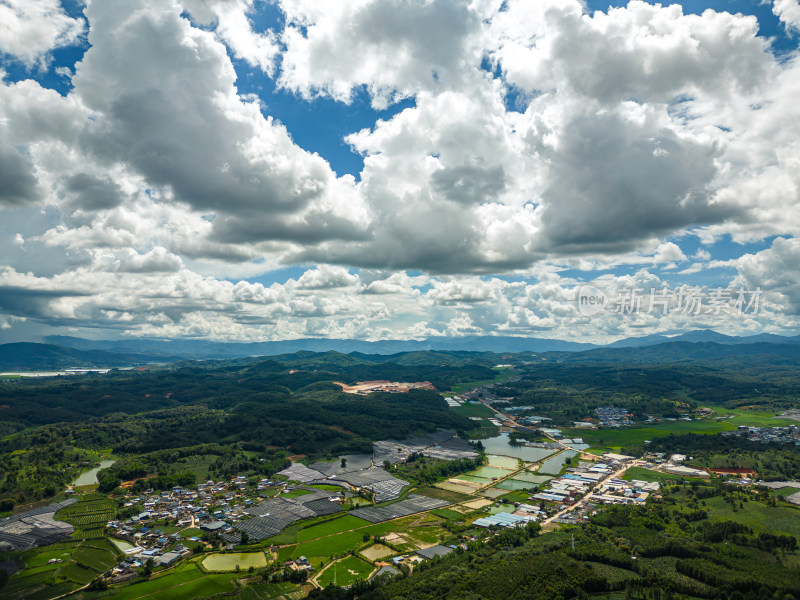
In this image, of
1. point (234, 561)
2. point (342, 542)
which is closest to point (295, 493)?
point (342, 542)

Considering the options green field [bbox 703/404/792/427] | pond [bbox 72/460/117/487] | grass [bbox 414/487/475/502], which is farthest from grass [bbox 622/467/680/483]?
pond [bbox 72/460/117/487]

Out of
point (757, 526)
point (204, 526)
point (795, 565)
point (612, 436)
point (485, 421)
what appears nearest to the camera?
point (795, 565)

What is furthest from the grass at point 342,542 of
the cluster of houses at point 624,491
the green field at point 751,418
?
the green field at point 751,418

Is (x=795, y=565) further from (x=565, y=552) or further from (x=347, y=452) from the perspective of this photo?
(x=347, y=452)

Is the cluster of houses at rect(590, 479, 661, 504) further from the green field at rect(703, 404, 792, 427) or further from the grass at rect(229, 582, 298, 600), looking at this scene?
the green field at rect(703, 404, 792, 427)

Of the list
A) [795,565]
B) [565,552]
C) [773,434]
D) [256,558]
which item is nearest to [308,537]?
[256,558]

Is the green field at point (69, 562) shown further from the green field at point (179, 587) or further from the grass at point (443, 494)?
the grass at point (443, 494)
